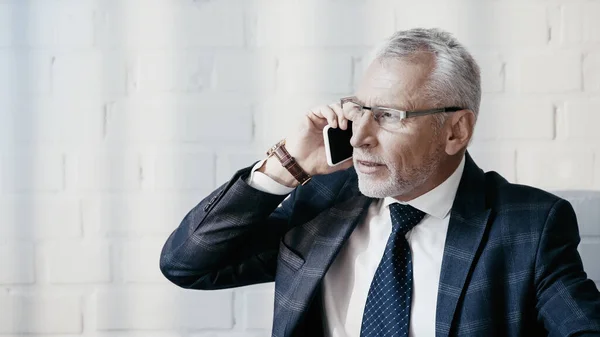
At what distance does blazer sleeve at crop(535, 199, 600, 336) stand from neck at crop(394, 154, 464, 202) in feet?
0.72

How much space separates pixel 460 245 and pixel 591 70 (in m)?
0.67

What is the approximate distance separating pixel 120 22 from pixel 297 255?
2.40 ft

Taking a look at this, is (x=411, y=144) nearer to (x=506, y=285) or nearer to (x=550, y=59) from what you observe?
(x=506, y=285)

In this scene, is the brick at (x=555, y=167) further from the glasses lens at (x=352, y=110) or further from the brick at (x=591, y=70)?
the glasses lens at (x=352, y=110)

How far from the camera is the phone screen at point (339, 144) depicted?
4.99ft

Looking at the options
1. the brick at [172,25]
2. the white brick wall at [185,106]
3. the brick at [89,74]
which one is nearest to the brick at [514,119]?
the white brick wall at [185,106]

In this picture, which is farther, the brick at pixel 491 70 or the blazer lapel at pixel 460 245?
the brick at pixel 491 70

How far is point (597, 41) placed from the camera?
1851 millimetres

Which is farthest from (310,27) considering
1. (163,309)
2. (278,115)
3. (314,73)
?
(163,309)

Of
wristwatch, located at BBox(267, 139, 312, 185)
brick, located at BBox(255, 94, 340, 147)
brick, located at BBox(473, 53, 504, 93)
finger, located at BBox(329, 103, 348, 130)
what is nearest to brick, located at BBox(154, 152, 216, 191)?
brick, located at BBox(255, 94, 340, 147)

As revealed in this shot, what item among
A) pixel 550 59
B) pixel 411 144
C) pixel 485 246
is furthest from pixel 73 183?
pixel 550 59

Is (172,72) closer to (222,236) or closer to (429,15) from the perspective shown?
(222,236)

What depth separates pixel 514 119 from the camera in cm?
186

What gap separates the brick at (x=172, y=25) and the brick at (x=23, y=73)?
152 millimetres
